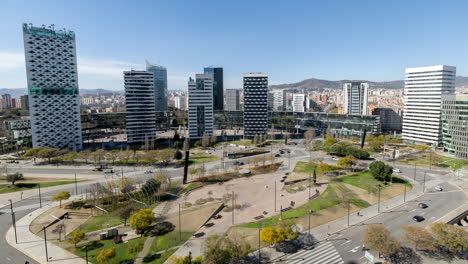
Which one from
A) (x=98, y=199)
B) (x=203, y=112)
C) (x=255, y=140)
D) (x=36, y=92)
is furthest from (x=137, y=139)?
(x=98, y=199)

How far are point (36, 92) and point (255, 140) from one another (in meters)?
92.0

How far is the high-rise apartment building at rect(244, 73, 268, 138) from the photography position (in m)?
133

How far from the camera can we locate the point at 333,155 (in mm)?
102438

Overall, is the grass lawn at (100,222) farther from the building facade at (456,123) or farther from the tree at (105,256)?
the building facade at (456,123)

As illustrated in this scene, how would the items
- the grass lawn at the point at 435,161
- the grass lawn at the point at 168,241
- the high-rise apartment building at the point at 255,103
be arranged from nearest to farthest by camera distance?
the grass lawn at the point at 168,241 → the grass lawn at the point at 435,161 → the high-rise apartment building at the point at 255,103

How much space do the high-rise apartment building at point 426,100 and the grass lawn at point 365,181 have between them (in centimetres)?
5488

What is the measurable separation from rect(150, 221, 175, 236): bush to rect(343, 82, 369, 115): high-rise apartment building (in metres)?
157

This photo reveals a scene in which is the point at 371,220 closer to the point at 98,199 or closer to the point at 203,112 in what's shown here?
the point at 98,199

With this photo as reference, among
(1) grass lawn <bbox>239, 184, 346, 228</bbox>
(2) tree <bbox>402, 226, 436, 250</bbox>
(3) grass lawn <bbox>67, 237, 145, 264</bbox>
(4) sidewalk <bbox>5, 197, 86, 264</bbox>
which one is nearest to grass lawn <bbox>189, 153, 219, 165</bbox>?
(1) grass lawn <bbox>239, 184, 346, 228</bbox>

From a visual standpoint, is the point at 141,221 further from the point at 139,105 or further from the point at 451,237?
the point at 139,105

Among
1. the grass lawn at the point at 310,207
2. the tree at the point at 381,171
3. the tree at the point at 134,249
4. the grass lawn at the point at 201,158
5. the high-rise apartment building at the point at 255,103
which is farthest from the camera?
the high-rise apartment building at the point at 255,103

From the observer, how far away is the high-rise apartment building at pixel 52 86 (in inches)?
4011

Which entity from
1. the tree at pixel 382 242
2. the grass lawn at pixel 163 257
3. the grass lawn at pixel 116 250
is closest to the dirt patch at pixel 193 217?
the grass lawn at pixel 163 257

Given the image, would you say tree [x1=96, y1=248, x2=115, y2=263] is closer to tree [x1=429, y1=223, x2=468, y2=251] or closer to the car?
tree [x1=429, y1=223, x2=468, y2=251]
